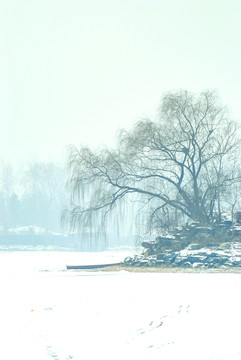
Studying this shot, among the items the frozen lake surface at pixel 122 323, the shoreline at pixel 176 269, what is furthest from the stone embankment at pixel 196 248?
the frozen lake surface at pixel 122 323

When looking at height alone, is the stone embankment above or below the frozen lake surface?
above

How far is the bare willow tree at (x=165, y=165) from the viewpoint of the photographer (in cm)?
2758

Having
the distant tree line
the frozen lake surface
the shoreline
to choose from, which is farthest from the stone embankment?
the distant tree line

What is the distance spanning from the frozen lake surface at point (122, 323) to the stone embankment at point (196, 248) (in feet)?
25.9

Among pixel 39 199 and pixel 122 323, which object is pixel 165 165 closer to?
pixel 122 323

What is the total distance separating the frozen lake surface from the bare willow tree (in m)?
13.3

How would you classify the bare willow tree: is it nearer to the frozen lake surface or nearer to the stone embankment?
the stone embankment

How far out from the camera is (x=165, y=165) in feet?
92.1

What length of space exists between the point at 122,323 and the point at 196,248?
44.0 ft

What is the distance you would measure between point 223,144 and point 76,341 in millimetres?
19535

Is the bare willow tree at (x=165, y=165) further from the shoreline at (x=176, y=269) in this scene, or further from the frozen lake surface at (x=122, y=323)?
the frozen lake surface at (x=122, y=323)

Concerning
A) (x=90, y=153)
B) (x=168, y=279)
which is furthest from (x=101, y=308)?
(x=90, y=153)

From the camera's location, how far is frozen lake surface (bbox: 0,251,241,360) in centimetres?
927

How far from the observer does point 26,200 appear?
82.0 meters
